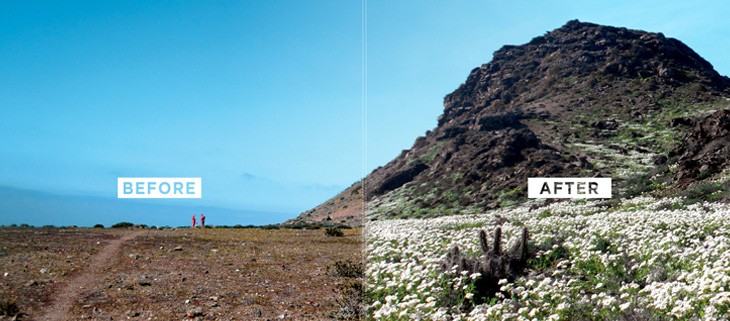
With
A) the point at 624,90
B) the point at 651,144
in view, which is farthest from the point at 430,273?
the point at 624,90

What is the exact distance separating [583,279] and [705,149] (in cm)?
3311

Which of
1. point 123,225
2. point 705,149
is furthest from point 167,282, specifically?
point 705,149

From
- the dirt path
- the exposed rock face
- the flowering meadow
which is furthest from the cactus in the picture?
the exposed rock face

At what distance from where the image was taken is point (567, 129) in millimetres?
73312

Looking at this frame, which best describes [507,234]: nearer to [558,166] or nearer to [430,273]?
[430,273]

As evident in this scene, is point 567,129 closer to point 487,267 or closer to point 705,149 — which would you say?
point 705,149

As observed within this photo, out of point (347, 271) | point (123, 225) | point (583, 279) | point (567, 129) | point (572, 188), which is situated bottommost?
point (123, 225)

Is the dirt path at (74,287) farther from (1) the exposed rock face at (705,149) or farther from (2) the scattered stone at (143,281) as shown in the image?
(1) the exposed rock face at (705,149)

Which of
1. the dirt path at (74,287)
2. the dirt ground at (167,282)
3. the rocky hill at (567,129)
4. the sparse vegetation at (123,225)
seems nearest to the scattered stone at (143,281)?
the dirt ground at (167,282)

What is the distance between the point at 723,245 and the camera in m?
12.9

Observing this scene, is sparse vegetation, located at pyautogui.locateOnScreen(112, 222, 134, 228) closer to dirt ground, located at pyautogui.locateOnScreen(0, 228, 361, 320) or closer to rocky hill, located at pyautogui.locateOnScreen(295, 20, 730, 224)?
rocky hill, located at pyautogui.locateOnScreen(295, 20, 730, 224)

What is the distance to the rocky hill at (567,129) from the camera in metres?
47.7

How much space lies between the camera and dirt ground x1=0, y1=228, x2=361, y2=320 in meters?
11.3

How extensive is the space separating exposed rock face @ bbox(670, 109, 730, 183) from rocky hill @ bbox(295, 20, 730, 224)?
3.7 inches
